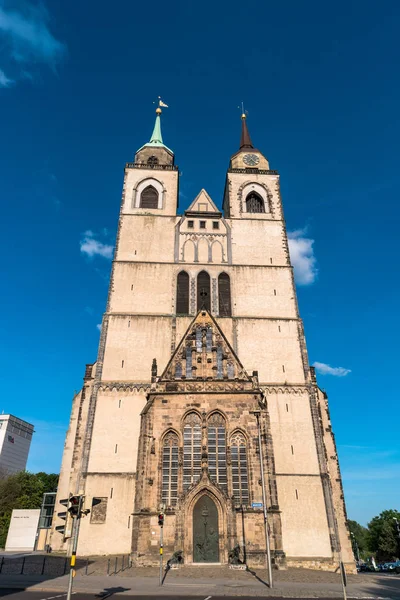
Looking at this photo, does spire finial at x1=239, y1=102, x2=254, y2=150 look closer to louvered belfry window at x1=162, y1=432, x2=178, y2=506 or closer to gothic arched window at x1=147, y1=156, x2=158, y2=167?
gothic arched window at x1=147, y1=156, x2=158, y2=167

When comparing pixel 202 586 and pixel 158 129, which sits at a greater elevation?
pixel 158 129

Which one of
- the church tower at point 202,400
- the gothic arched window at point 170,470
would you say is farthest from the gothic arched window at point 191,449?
the gothic arched window at point 170,470

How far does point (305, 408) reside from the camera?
25031 millimetres

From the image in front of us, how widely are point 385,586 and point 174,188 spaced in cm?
2941

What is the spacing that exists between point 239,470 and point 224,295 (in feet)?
42.6

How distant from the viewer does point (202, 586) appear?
42.2 ft

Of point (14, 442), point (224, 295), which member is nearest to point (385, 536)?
point (224, 295)

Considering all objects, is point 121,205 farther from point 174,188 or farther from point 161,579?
point 161,579

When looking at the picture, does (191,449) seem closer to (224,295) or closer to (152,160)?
(224,295)

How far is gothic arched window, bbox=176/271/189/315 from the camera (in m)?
28.5

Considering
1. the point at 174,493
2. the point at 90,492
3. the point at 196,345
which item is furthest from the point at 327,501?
the point at 90,492

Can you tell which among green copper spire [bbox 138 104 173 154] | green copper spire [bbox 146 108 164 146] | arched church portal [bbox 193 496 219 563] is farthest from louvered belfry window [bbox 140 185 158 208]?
arched church portal [bbox 193 496 219 563]

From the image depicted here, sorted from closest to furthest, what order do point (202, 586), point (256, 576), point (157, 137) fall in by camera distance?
point (202, 586), point (256, 576), point (157, 137)

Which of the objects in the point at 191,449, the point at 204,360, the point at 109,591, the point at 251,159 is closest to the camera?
the point at 109,591
